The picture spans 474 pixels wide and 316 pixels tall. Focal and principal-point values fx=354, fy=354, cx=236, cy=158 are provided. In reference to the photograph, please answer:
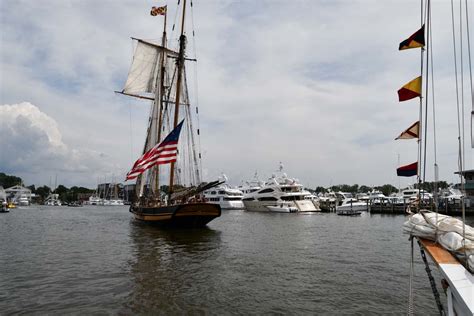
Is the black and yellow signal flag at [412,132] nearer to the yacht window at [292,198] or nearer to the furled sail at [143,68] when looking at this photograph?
the furled sail at [143,68]

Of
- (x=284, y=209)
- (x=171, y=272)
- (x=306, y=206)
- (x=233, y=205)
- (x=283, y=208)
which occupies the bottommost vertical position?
(x=233, y=205)

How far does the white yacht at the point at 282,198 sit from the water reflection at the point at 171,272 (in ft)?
163

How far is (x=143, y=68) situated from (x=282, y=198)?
41.1m

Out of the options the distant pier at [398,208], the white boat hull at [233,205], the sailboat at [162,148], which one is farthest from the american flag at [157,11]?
the white boat hull at [233,205]

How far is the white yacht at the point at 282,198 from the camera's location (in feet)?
245

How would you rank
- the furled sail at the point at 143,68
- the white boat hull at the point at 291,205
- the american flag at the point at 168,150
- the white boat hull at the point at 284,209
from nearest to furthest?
the american flag at the point at 168,150, the furled sail at the point at 143,68, the white boat hull at the point at 284,209, the white boat hull at the point at 291,205

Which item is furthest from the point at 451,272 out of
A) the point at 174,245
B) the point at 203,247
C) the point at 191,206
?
the point at 191,206

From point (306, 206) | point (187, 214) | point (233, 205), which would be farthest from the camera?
point (233, 205)

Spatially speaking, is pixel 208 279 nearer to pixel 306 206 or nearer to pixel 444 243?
pixel 444 243

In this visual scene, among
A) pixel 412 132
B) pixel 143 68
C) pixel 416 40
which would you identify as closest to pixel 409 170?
pixel 412 132

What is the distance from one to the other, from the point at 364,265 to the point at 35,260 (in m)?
16.3

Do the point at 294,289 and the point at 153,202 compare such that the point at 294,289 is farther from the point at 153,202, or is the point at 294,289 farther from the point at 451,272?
the point at 153,202

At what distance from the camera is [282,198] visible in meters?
77.2

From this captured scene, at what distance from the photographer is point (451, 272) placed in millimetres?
4980
